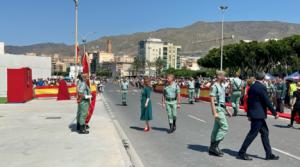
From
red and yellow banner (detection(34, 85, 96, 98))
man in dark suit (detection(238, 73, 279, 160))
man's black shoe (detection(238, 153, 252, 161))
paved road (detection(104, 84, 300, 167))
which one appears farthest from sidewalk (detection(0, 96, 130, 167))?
red and yellow banner (detection(34, 85, 96, 98))

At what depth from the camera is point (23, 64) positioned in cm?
6738

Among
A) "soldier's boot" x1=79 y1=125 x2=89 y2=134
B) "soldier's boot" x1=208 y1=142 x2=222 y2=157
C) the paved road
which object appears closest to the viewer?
the paved road

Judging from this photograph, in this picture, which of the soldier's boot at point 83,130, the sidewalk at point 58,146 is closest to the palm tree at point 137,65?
the sidewalk at point 58,146

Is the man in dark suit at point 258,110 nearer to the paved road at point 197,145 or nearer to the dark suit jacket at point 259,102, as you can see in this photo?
the dark suit jacket at point 259,102

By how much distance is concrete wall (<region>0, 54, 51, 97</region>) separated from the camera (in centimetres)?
5997

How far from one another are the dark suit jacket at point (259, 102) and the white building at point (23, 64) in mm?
49088

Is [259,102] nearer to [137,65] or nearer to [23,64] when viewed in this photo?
[23,64]

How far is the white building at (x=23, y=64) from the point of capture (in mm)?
59969

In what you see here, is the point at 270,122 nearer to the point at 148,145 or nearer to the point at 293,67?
the point at 148,145

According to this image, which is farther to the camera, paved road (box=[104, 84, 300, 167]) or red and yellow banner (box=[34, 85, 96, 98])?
red and yellow banner (box=[34, 85, 96, 98])

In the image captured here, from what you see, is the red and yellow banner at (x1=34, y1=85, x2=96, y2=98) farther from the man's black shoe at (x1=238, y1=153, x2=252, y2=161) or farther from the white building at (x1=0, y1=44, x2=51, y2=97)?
the man's black shoe at (x1=238, y1=153, x2=252, y2=161)

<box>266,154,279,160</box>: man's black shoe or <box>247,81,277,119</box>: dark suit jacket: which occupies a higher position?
<box>247,81,277,119</box>: dark suit jacket

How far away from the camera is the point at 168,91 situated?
13.0 meters

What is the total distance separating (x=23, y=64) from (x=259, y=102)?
6235 cm
